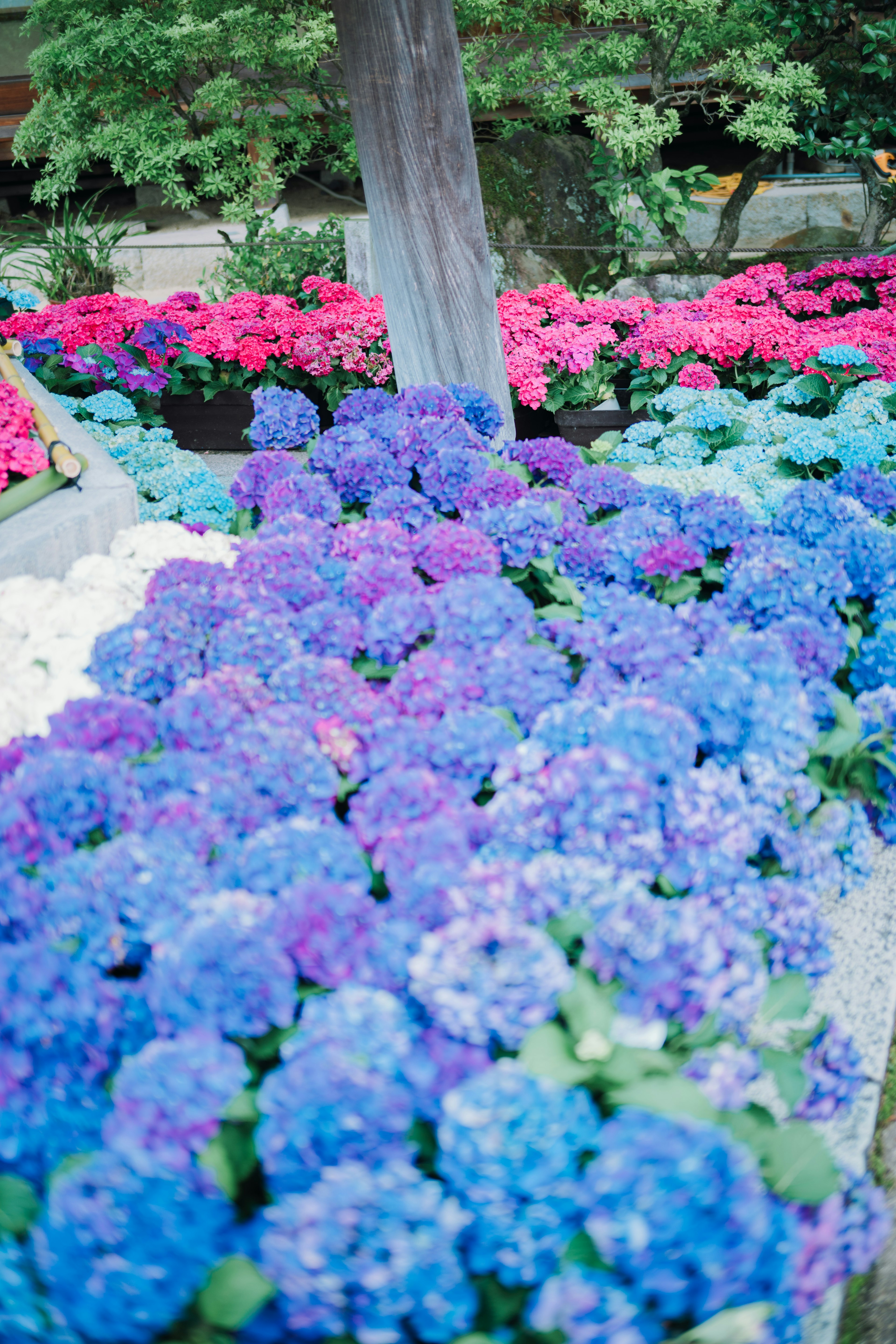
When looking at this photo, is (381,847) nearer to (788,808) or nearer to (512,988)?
(512,988)

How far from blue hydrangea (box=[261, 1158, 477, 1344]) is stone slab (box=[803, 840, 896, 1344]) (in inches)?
21.9

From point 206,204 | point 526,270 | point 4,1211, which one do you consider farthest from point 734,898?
point 206,204

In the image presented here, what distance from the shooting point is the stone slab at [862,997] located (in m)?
1.19

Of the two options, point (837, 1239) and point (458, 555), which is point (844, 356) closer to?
point (458, 555)

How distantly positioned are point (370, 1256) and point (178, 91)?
7.71 metres

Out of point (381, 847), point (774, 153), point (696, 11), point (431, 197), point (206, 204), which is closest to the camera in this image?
point (381, 847)

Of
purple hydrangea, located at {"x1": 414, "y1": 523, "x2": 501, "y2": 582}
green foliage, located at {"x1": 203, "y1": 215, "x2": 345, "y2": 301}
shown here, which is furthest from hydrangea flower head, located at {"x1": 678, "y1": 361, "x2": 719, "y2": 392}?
green foliage, located at {"x1": 203, "y1": 215, "x2": 345, "y2": 301}

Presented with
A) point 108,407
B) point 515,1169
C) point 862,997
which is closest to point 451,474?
point 862,997

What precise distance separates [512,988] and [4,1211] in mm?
547

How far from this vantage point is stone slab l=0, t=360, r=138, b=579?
6.43 feet

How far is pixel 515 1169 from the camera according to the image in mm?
822

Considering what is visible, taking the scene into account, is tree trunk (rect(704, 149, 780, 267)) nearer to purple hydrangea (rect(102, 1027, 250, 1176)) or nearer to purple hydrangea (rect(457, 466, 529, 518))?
purple hydrangea (rect(457, 466, 529, 518))

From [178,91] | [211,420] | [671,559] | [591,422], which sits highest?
[178,91]

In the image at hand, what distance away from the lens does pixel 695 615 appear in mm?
1693
